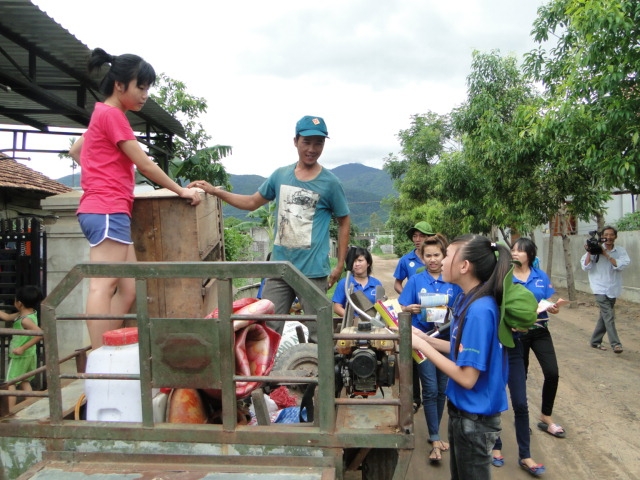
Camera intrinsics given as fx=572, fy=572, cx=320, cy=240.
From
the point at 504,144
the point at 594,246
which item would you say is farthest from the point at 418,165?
the point at 594,246

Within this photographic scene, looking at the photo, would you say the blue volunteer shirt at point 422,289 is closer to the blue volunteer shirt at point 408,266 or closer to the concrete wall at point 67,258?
the blue volunteer shirt at point 408,266

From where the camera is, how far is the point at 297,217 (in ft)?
12.0

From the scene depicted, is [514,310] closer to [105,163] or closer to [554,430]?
[105,163]

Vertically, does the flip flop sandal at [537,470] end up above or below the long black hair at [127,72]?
Answer: below

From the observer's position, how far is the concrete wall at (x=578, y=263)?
1315 cm

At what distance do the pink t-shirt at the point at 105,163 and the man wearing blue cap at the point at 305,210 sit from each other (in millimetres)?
708

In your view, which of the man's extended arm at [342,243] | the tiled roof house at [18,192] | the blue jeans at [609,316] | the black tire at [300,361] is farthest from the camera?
the tiled roof house at [18,192]

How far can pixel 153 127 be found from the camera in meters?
8.62

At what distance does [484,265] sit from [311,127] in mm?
1473

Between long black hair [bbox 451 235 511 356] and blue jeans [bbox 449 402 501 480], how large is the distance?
1.04 feet

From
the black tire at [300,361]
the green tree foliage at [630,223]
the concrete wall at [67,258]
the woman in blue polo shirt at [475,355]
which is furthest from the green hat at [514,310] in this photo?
the green tree foliage at [630,223]

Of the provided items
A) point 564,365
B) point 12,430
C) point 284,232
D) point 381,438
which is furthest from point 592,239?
point 12,430

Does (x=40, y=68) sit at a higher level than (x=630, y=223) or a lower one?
higher

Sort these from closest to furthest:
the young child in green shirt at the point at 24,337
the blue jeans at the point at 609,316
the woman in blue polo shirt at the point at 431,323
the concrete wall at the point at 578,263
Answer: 1. the woman in blue polo shirt at the point at 431,323
2. the young child in green shirt at the point at 24,337
3. the blue jeans at the point at 609,316
4. the concrete wall at the point at 578,263
